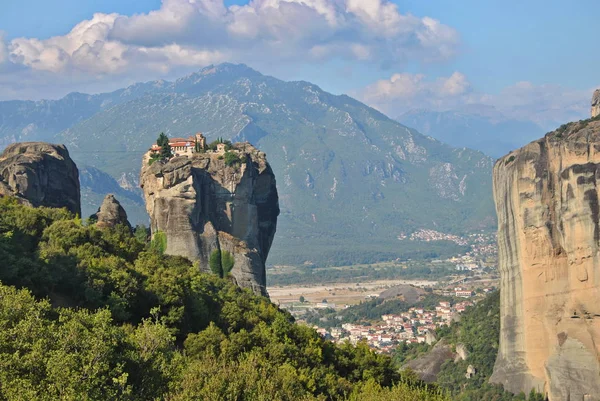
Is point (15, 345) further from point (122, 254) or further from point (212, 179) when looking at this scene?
point (212, 179)

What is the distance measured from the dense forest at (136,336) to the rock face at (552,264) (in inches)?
594

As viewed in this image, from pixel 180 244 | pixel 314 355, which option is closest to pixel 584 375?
pixel 314 355

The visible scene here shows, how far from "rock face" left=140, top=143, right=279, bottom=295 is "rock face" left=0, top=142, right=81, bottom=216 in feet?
17.0

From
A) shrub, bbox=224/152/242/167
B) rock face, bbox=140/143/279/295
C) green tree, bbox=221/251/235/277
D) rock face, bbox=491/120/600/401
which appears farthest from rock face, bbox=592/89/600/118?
green tree, bbox=221/251/235/277

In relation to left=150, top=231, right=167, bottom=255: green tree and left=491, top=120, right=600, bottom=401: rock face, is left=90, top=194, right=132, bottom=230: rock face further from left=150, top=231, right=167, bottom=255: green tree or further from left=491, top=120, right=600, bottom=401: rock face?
left=491, top=120, right=600, bottom=401: rock face

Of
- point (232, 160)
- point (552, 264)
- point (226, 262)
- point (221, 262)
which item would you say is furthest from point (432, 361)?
point (232, 160)

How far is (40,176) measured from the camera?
56812 mm

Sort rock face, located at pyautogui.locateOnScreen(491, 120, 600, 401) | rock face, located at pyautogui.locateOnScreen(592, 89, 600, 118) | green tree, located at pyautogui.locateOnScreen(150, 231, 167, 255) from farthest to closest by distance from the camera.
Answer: rock face, located at pyautogui.locateOnScreen(592, 89, 600, 118)
green tree, located at pyautogui.locateOnScreen(150, 231, 167, 255)
rock face, located at pyautogui.locateOnScreen(491, 120, 600, 401)

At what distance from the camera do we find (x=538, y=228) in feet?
171

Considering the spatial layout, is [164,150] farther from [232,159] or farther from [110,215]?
[110,215]

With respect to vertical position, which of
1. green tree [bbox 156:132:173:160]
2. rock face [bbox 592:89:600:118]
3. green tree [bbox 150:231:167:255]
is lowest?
green tree [bbox 150:231:167:255]

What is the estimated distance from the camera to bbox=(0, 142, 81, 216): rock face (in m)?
53.8

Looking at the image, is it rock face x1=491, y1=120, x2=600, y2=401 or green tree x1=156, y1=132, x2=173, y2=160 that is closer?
rock face x1=491, y1=120, x2=600, y2=401

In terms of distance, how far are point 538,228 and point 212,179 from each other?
21.6 metres
